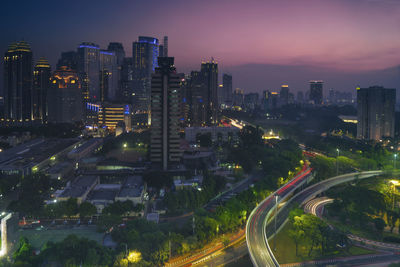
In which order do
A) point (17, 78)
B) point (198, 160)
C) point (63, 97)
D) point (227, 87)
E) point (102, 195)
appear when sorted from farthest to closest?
1. point (227, 87)
2. point (63, 97)
3. point (17, 78)
4. point (198, 160)
5. point (102, 195)

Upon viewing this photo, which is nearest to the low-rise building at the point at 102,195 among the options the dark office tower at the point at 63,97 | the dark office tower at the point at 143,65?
the dark office tower at the point at 63,97

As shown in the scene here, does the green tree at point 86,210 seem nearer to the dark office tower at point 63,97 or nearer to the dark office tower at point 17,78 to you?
the dark office tower at point 63,97

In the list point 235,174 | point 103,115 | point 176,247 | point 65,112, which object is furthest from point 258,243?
point 65,112

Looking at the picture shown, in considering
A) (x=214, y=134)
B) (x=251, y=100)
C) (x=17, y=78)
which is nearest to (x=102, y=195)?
(x=214, y=134)

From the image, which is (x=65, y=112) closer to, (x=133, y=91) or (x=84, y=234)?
(x=133, y=91)

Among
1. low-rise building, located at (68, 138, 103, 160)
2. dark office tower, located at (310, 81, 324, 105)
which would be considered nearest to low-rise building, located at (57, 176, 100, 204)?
low-rise building, located at (68, 138, 103, 160)

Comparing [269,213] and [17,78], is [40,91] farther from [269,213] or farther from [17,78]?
[269,213]
